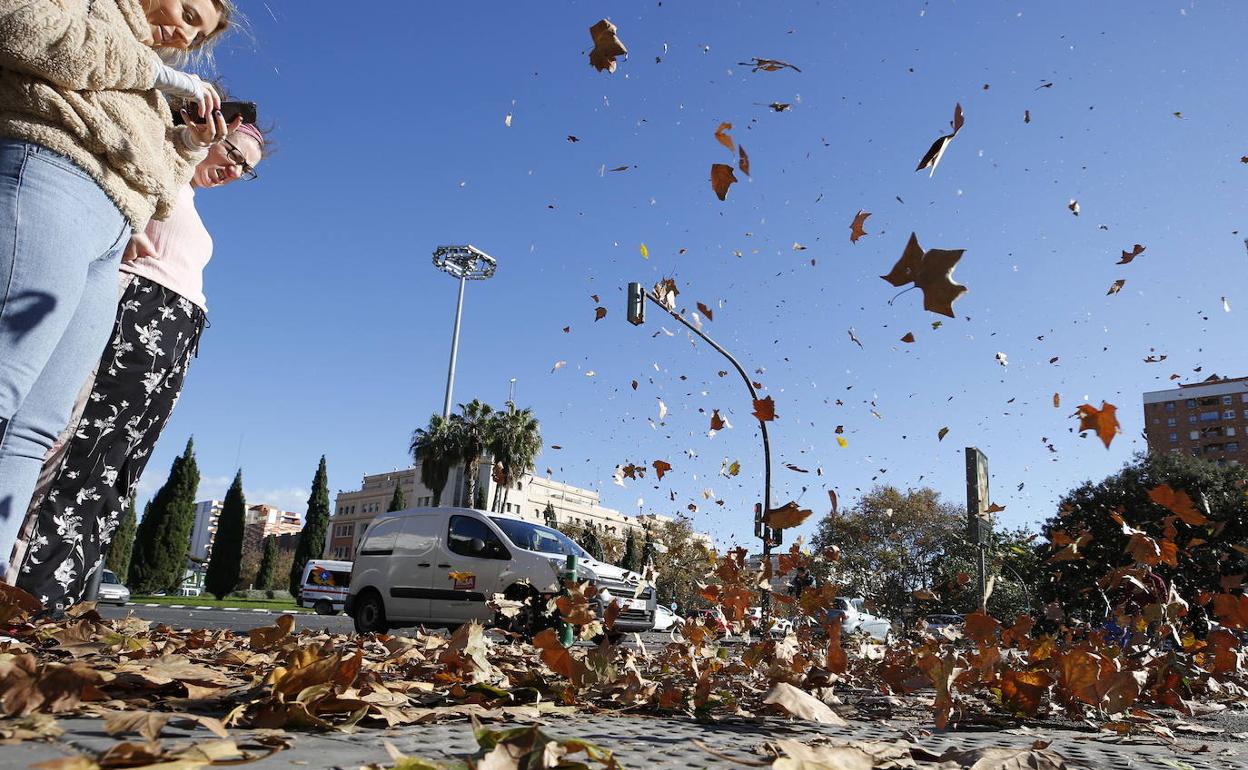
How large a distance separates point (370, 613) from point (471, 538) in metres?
2.11

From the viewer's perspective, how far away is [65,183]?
6.23ft

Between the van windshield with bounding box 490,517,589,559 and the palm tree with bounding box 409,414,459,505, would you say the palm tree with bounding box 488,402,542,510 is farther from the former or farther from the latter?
the van windshield with bounding box 490,517,589,559

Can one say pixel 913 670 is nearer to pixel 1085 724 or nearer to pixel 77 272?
pixel 1085 724

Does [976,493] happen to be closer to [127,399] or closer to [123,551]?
[127,399]

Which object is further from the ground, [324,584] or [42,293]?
[42,293]

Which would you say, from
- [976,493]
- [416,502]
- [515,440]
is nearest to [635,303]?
[976,493]

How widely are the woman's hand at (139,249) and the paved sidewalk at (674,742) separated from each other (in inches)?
71.4

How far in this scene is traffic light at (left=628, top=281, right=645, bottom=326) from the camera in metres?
15.0

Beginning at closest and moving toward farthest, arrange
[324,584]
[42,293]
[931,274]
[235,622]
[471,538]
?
[42,293]
[931,274]
[471,538]
[235,622]
[324,584]

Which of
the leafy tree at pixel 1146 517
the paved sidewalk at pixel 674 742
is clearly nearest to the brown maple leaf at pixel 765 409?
the paved sidewalk at pixel 674 742

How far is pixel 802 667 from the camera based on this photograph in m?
3.08

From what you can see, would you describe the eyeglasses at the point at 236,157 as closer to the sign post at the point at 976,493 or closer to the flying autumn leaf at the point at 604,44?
the flying autumn leaf at the point at 604,44

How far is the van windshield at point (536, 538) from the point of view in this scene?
34.0 ft

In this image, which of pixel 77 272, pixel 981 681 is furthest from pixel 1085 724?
pixel 77 272
